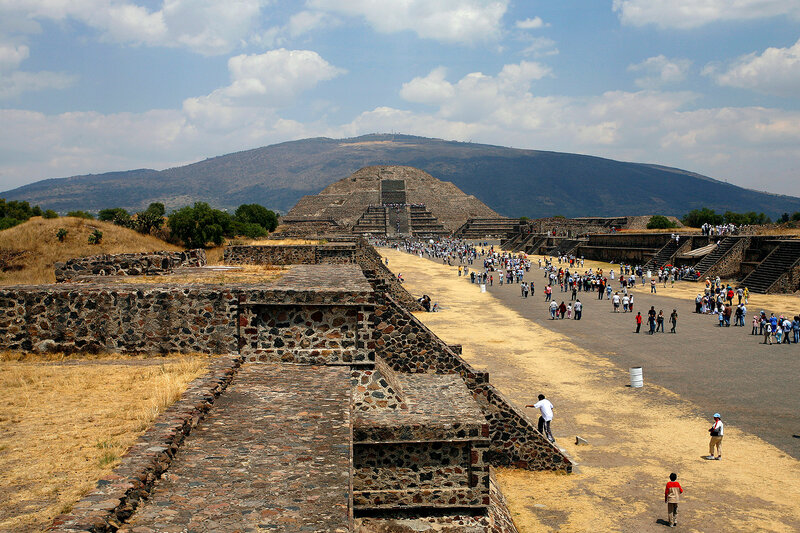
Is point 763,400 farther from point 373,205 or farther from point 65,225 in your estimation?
point 373,205

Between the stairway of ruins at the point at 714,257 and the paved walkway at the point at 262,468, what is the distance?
4091cm

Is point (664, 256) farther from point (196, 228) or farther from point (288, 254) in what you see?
point (196, 228)

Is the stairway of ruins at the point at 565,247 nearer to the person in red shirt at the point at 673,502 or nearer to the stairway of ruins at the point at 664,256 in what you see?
the stairway of ruins at the point at 664,256

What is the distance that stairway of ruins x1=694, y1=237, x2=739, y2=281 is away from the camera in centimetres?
4143

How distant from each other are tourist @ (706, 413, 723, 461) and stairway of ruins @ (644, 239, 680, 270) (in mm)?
38491

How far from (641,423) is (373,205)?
340 feet

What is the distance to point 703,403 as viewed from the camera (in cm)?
1459

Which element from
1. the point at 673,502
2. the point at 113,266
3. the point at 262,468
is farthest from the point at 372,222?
the point at 262,468

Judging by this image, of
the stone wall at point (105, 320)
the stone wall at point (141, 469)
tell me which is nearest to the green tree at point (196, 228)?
the stone wall at point (105, 320)

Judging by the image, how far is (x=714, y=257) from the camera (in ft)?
139

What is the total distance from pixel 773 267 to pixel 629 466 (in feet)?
105

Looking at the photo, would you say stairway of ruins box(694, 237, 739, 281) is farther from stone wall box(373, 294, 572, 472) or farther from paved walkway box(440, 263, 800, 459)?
stone wall box(373, 294, 572, 472)

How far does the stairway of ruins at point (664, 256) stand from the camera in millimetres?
47438

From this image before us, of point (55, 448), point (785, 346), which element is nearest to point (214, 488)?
point (55, 448)
